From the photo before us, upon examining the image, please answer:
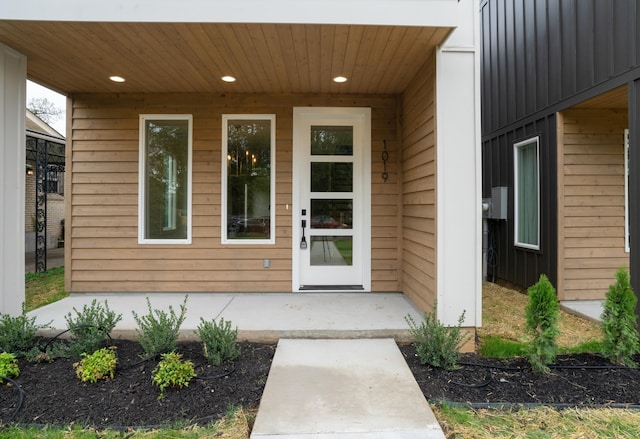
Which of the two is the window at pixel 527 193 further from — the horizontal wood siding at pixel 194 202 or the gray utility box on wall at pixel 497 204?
the horizontal wood siding at pixel 194 202

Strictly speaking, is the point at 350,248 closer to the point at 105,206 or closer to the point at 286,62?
the point at 286,62

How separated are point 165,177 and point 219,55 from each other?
5.90ft

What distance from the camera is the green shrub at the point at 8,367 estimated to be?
97.3 inches

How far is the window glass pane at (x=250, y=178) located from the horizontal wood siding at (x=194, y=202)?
0.13 m

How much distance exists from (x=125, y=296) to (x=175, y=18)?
10.1ft

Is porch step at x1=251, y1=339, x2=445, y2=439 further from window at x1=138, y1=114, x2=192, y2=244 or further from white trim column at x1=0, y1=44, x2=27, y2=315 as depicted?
white trim column at x1=0, y1=44, x2=27, y2=315

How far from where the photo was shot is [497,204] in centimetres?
579

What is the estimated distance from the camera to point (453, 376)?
2605 mm

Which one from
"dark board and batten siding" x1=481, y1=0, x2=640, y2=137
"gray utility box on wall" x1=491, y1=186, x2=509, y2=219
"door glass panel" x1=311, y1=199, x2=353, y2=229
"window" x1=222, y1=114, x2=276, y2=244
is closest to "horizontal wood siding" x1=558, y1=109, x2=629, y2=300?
"dark board and batten siding" x1=481, y1=0, x2=640, y2=137

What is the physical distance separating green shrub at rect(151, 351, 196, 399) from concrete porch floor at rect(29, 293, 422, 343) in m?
0.72

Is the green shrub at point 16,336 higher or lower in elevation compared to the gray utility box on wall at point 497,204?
lower

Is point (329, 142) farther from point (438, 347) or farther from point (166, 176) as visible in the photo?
point (438, 347)

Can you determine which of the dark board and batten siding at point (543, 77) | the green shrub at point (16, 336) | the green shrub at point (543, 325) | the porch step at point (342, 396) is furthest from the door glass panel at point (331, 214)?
the green shrub at point (16, 336)

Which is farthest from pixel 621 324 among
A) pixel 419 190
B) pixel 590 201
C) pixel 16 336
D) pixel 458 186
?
pixel 16 336
